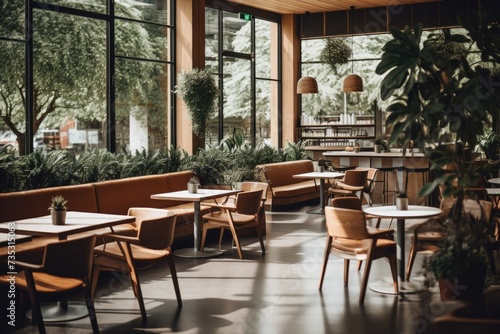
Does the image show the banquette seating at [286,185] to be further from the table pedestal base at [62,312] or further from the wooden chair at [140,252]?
the table pedestal base at [62,312]

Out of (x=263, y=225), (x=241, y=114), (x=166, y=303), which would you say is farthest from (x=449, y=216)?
(x=241, y=114)

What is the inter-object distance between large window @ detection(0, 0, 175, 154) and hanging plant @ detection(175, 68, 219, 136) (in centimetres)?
74

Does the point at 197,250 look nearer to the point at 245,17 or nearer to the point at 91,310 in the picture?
the point at 91,310

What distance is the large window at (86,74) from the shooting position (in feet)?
29.6

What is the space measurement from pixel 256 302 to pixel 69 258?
2.00 meters

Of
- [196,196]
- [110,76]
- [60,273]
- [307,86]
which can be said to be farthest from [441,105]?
[307,86]

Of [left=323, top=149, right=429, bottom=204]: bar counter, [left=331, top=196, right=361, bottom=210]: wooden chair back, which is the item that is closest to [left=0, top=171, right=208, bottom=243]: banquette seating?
[left=331, top=196, right=361, bottom=210]: wooden chair back

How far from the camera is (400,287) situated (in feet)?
20.7

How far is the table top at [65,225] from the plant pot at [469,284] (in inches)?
118

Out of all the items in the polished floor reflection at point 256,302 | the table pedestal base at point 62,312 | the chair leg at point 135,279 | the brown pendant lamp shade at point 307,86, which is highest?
the brown pendant lamp shade at point 307,86

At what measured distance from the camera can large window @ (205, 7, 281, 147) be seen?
1341cm

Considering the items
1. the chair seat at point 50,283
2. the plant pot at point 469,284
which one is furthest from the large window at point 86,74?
the plant pot at point 469,284

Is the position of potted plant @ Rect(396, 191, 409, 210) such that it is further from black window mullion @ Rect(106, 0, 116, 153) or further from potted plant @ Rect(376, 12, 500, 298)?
black window mullion @ Rect(106, 0, 116, 153)

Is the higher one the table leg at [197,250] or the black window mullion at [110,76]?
the black window mullion at [110,76]
